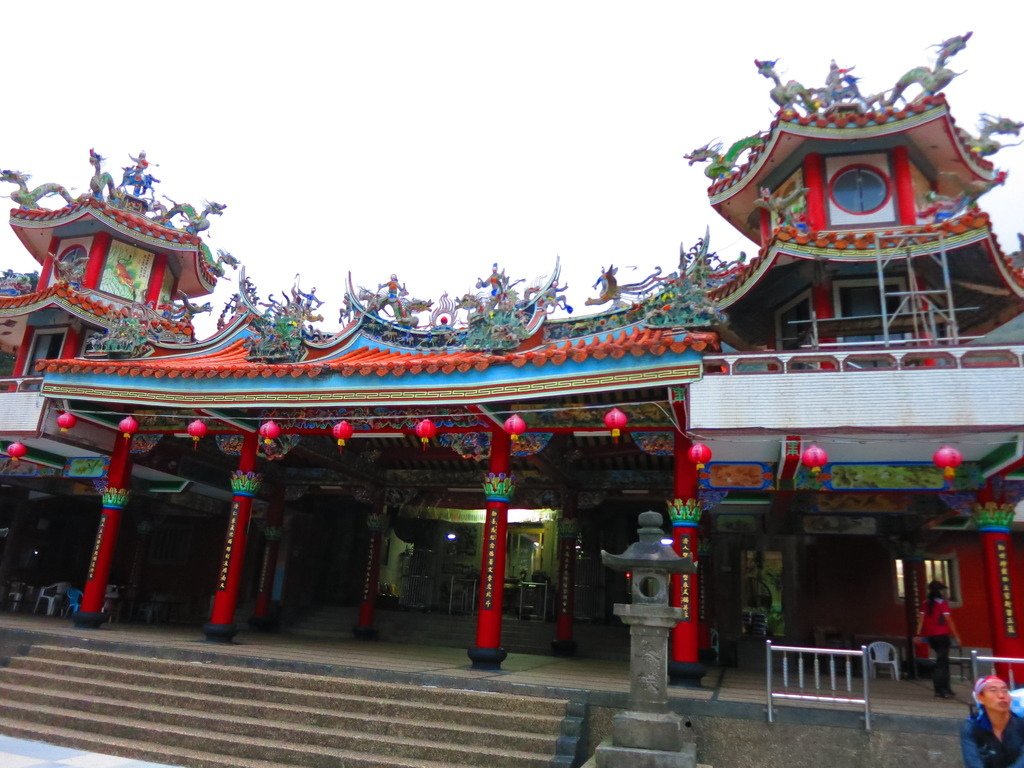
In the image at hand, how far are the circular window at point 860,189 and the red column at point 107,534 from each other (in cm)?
1388

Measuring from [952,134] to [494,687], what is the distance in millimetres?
10985

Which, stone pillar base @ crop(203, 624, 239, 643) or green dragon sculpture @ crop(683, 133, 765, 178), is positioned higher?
green dragon sculpture @ crop(683, 133, 765, 178)

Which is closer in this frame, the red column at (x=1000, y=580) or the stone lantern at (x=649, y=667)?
the stone lantern at (x=649, y=667)

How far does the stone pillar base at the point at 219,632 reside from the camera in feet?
Answer: 39.3

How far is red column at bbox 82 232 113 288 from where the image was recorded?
58.6 feet

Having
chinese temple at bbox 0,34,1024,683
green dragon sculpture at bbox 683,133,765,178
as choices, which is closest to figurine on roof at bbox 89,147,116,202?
chinese temple at bbox 0,34,1024,683

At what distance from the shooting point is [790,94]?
12.3 m

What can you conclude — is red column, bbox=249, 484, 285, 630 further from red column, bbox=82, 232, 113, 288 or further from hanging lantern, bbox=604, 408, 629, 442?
hanging lantern, bbox=604, 408, 629, 442

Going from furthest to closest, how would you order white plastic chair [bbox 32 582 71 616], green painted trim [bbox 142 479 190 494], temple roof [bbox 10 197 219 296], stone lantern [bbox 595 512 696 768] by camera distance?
white plastic chair [bbox 32 582 71 616], temple roof [bbox 10 197 219 296], green painted trim [bbox 142 479 190 494], stone lantern [bbox 595 512 696 768]

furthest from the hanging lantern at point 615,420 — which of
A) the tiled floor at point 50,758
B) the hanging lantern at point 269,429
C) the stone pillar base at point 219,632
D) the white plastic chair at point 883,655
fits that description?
the stone pillar base at point 219,632

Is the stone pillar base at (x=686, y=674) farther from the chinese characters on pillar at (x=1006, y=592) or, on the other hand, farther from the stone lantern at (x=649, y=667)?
the chinese characters on pillar at (x=1006, y=592)

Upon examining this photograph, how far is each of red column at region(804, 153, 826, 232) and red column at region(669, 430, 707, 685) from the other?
4643 mm

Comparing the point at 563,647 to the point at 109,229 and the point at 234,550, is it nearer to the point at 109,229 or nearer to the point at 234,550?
the point at 234,550

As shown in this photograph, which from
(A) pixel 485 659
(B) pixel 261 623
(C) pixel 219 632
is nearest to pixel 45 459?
(B) pixel 261 623
